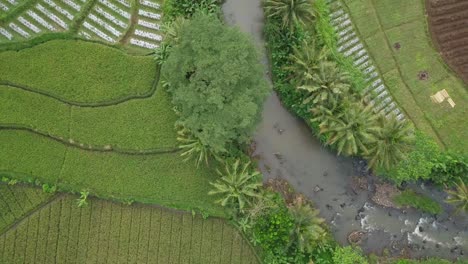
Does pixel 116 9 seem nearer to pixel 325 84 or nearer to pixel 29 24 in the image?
pixel 29 24

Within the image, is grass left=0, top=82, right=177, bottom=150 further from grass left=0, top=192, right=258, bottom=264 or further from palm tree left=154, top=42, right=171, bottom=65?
grass left=0, top=192, right=258, bottom=264

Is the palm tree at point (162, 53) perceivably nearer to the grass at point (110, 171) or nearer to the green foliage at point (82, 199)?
the grass at point (110, 171)

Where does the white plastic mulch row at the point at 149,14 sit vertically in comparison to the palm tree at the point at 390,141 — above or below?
above

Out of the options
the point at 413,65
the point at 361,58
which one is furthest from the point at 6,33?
the point at 413,65

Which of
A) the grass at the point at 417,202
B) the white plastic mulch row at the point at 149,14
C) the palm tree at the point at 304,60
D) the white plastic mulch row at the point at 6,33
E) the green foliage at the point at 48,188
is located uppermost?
the palm tree at the point at 304,60

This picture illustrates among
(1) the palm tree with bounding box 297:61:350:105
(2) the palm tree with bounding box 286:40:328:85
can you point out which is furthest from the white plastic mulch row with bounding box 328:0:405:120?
(1) the palm tree with bounding box 297:61:350:105

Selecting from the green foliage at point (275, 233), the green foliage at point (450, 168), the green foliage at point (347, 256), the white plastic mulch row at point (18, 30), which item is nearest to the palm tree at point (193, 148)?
the green foliage at point (275, 233)

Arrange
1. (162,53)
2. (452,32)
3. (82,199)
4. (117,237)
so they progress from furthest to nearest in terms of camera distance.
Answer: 1. (452,32)
2. (117,237)
3. (162,53)
4. (82,199)
